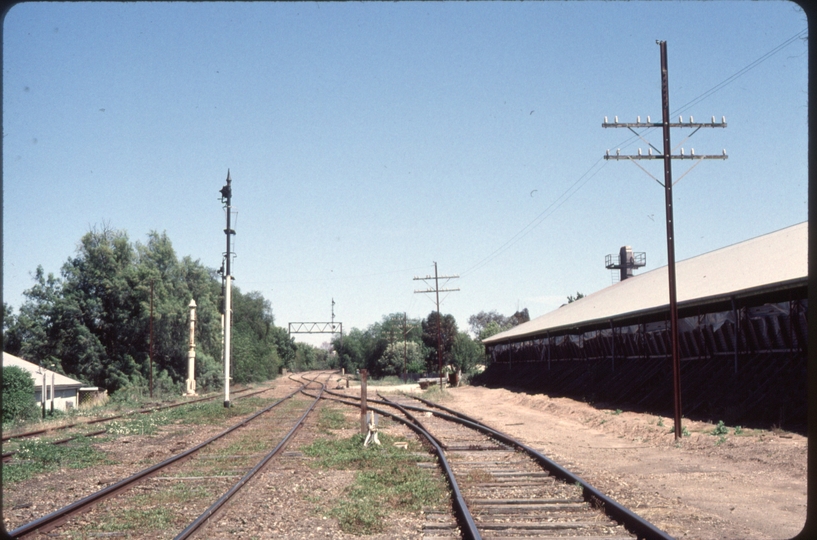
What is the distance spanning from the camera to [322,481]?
10922 millimetres

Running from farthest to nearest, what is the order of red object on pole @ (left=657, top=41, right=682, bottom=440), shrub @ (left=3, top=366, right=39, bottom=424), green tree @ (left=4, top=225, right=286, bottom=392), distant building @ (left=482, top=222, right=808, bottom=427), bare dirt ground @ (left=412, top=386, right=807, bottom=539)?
green tree @ (left=4, top=225, right=286, bottom=392) < shrub @ (left=3, top=366, right=39, bottom=424) < distant building @ (left=482, top=222, right=808, bottom=427) < red object on pole @ (left=657, top=41, right=682, bottom=440) < bare dirt ground @ (left=412, top=386, right=807, bottom=539)

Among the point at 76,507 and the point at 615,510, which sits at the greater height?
the point at 615,510

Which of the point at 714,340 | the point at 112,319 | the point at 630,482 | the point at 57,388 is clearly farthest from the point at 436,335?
the point at 630,482

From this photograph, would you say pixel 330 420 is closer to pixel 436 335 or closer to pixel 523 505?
pixel 523 505

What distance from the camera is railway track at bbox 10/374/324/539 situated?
7.73 meters

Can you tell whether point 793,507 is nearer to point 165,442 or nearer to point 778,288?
point 778,288

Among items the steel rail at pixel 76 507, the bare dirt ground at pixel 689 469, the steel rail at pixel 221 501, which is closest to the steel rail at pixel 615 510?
the bare dirt ground at pixel 689 469

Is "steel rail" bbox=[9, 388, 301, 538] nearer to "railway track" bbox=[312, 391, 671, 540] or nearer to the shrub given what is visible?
"railway track" bbox=[312, 391, 671, 540]

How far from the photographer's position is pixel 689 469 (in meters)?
12.0

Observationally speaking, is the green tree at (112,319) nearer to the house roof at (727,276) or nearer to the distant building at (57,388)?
the distant building at (57,388)

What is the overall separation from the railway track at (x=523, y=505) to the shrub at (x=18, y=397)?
21.1 metres

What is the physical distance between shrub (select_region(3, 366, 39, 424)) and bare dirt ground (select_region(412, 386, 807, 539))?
62.5ft

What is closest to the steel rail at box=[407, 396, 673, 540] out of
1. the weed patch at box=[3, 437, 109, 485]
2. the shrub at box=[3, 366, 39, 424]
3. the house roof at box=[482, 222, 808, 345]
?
the house roof at box=[482, 222, 808, 345]

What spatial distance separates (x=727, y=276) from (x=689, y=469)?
11.7m
